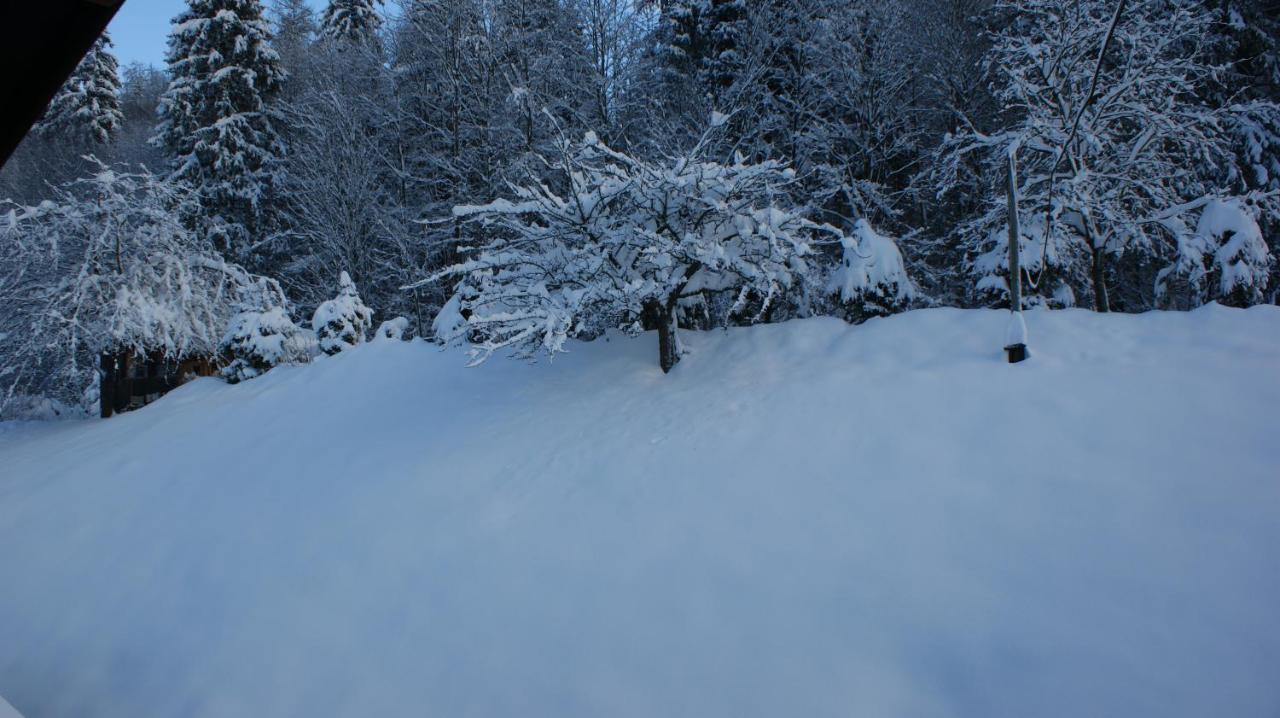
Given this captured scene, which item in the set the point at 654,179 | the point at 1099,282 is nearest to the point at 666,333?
the point at 654,179

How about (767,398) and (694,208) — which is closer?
(767,398)

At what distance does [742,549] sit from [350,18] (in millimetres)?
25531

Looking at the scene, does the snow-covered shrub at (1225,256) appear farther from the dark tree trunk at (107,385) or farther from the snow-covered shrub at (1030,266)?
the dark tree trunk at (107,385)

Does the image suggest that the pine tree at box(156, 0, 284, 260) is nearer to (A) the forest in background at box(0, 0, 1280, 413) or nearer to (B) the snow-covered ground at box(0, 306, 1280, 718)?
(A) the forest in background at box(0, 0, 1280, 413)

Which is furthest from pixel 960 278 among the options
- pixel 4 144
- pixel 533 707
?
pixel 4 144

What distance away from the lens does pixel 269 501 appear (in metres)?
5.09

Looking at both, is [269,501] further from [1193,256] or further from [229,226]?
[229,226]

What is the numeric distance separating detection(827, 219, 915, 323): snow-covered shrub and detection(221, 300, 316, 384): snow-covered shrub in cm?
837

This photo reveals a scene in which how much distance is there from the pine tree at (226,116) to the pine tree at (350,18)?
4515 millimetres

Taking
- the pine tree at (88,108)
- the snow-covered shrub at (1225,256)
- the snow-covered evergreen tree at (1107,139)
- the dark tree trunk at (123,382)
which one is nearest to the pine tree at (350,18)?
the pine tree at (88,108)

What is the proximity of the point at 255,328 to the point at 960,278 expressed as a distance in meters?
13.5

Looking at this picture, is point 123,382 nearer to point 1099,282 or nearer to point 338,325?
point 338,325

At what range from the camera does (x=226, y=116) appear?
16.3 metres

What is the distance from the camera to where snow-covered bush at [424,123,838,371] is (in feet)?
17.7
